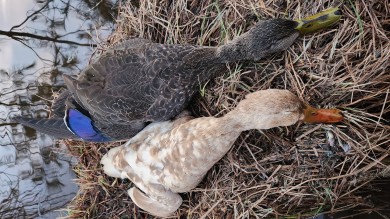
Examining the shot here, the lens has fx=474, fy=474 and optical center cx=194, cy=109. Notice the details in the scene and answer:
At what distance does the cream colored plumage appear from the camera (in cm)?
233

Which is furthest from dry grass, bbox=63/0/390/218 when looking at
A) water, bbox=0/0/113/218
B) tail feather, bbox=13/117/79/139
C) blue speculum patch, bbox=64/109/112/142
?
water, bbox=0/0/113/218

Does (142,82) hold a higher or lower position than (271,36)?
lower

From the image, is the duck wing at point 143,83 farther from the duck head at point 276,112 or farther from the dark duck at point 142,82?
the duck head at point 276,112

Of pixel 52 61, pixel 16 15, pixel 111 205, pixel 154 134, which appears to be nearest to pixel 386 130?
pixel 154 134

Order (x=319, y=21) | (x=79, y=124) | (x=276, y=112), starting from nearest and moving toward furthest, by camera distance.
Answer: (x=276, y=112)
(x=319, y=21)
(x=79, y=124)

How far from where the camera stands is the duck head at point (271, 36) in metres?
2.44

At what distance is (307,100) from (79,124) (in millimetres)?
1386

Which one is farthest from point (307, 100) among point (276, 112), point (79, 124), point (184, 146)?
point (79, 124)

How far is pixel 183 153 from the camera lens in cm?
265

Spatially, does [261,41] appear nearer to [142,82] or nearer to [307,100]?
[307,100]

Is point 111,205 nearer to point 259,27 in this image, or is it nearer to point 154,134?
point 154,134

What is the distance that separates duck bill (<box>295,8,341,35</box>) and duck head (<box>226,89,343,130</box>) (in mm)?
373

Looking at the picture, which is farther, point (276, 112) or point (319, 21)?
point (319, 21)

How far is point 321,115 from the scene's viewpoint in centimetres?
237
